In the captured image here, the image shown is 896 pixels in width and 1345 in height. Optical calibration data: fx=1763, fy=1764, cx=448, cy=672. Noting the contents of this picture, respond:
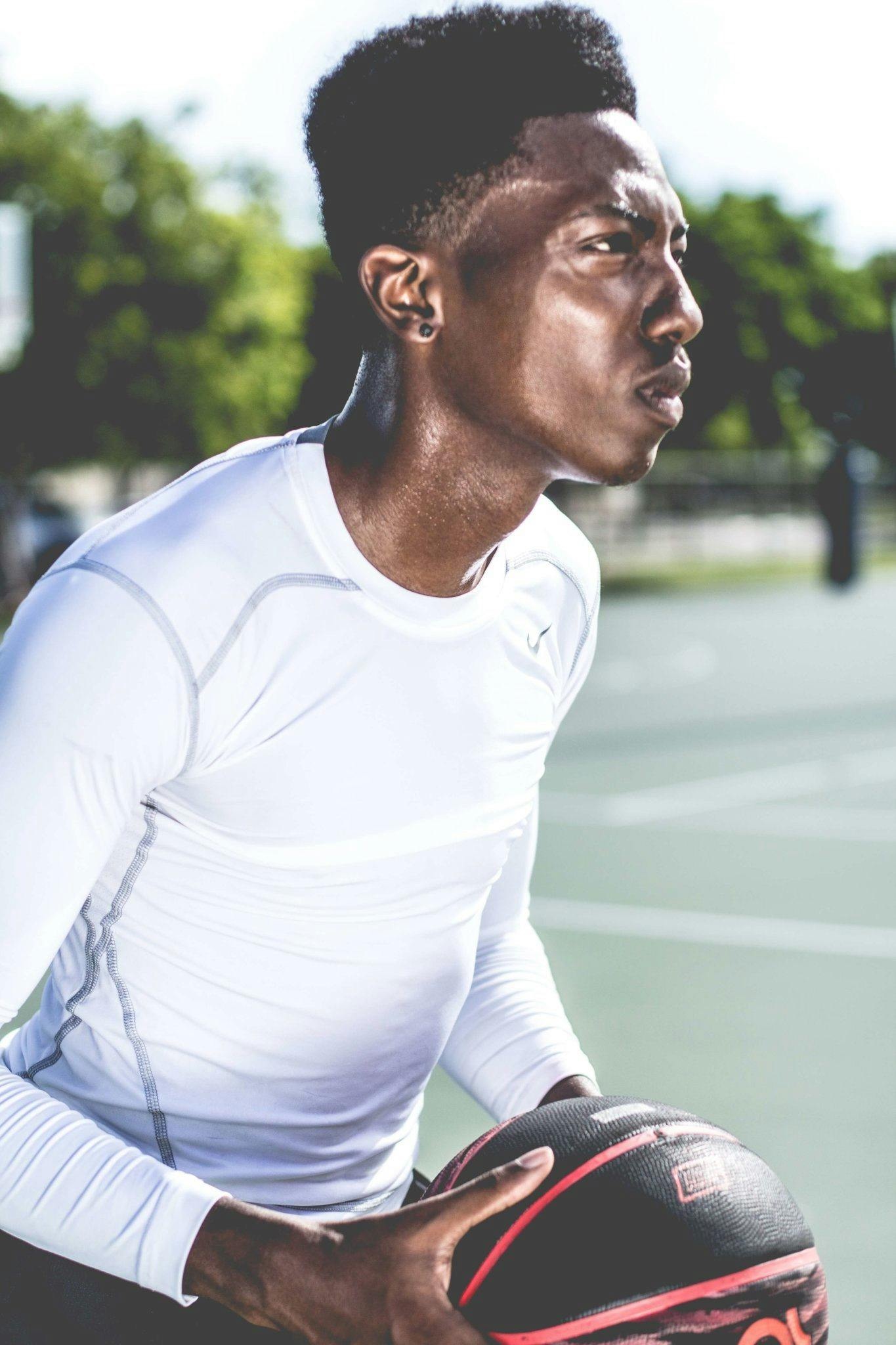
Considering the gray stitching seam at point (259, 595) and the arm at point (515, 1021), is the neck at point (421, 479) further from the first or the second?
the arm at point (515, 1021)

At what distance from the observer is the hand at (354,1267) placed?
147 centimetres

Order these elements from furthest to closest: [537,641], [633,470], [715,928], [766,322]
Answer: [766,322] → [715,928] → [537,641] → [633,470]

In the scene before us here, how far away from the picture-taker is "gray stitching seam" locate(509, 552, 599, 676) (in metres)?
2.03

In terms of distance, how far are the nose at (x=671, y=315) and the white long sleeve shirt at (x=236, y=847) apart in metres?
0.33

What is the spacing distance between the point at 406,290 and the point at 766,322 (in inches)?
2072

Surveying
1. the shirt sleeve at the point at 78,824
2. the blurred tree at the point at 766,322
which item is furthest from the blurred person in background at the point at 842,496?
the blurred tree at the point at 766,322

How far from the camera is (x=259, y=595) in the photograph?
1691 millimetres

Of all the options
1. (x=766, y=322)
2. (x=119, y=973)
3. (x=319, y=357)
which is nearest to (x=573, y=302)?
(x=119, y=973)

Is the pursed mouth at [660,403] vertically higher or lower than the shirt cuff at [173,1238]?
higher

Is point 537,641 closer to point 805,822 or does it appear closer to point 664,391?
point 664,391

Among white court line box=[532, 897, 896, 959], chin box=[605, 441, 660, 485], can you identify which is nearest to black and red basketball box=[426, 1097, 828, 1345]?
chin box=[605, 441, 660, 485]

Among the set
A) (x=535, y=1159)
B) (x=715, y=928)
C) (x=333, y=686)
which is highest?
(x=333, y=686)

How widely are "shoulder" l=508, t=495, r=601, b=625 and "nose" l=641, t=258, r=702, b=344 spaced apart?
29 cm

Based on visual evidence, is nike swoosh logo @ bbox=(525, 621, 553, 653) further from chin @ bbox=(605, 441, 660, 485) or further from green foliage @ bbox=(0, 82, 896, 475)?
green foliage @ bbox=(0, 82, 896, 475)
